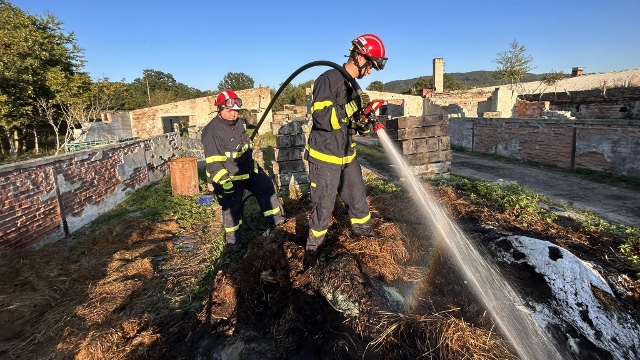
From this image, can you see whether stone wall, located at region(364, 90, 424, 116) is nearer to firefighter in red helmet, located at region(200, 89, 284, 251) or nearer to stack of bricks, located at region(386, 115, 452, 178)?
stack of bricks, located at region(386, 115, 452, 178)

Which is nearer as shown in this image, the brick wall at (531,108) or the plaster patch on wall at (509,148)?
the plaster patch on wall at (509,148)

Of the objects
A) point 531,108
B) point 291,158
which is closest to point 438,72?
point 531,108

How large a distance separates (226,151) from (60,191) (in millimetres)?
3683

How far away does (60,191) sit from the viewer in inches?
234

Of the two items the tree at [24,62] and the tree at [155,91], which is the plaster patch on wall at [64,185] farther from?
the tree at [155,91]

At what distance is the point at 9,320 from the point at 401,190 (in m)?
4.90

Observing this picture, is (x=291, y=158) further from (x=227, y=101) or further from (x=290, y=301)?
(x=290, y=301)

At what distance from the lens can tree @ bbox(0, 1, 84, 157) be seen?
722 inches

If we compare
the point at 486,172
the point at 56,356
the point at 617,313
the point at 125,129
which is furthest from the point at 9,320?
the point at 125,129

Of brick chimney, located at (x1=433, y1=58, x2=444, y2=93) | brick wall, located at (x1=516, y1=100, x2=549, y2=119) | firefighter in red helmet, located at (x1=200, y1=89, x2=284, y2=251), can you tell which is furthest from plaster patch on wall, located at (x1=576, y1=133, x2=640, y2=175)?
brick chimney, located at (x1=433, y1=58, x2=444, y2=93)

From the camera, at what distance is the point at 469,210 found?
4098 millimetres

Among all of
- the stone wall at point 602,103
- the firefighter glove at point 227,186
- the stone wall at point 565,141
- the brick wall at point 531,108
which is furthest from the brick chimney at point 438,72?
the firefighter glove at point 227,186

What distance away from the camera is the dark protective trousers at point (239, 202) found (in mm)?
4516

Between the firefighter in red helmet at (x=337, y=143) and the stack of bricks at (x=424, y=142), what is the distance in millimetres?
3492
